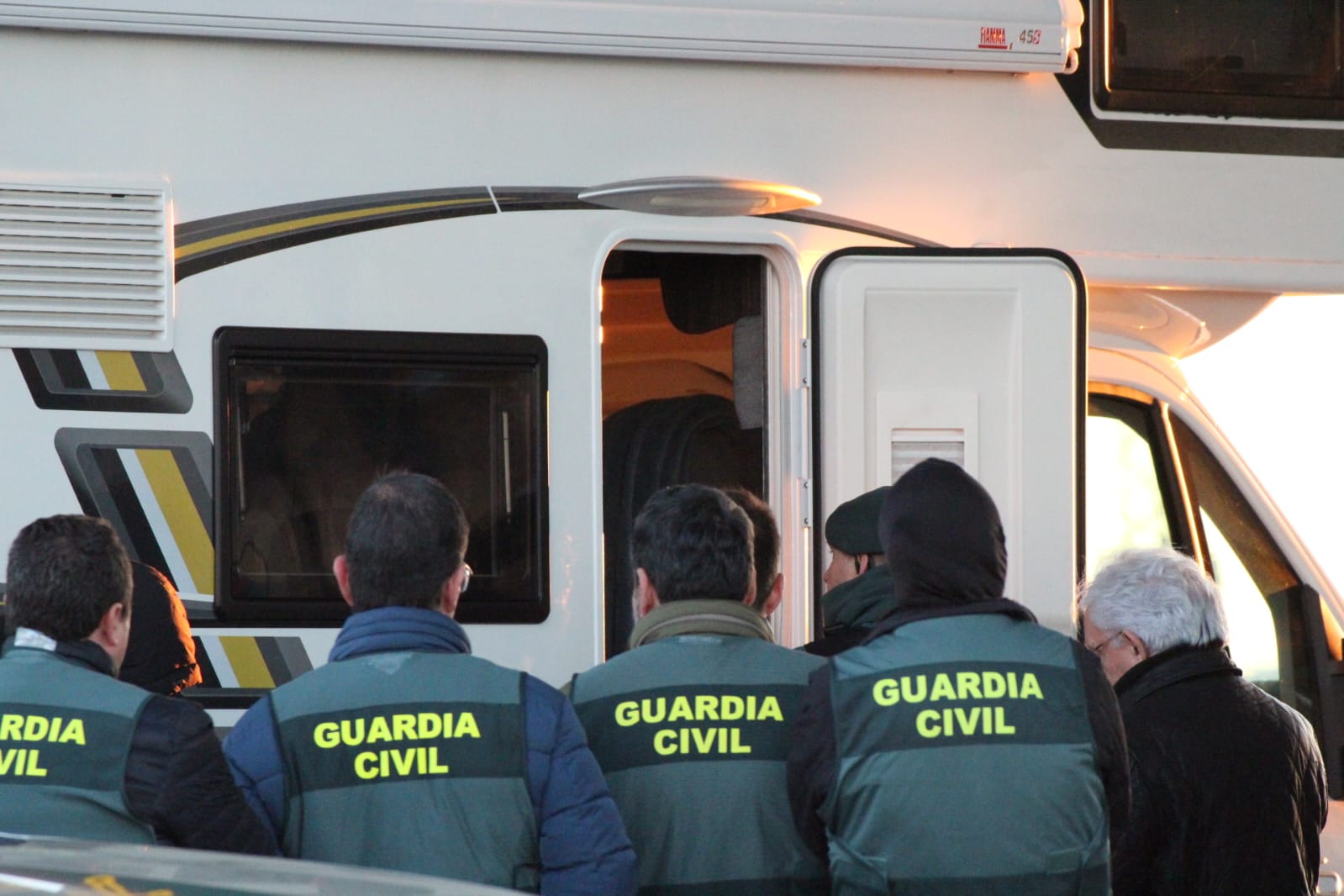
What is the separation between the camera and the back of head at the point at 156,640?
10.2ft

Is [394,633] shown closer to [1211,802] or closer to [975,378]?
[1211,802]

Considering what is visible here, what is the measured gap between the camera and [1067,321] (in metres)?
3.86

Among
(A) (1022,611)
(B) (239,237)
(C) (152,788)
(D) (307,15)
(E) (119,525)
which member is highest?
(D) (307,15)

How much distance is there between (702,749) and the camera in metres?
2.62

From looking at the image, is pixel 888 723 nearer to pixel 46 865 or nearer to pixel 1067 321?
pixel 46 865

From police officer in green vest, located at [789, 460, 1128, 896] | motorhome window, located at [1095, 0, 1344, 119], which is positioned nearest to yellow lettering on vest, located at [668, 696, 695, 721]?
police officer in green vest, located at [789, 460, 1128, 896]

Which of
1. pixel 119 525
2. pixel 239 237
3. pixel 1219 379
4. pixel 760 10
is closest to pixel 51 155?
pixel 239 237

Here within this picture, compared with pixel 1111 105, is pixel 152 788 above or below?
below

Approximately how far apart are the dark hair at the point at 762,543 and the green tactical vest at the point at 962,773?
591 mm

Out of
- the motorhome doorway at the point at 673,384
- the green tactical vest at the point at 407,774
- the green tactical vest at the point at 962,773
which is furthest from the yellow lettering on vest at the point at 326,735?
the motorhome doorway at the point at 673,384

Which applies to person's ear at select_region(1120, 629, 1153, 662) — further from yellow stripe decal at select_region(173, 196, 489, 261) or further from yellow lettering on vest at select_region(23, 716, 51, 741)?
yellow lettering on vest at select_region(23, 716, 51, 741)

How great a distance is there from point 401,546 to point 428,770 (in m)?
0.34

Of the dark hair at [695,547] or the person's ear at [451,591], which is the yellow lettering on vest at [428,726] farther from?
the dark hair at [695,547]

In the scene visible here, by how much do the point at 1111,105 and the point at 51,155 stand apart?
95.2 inches
